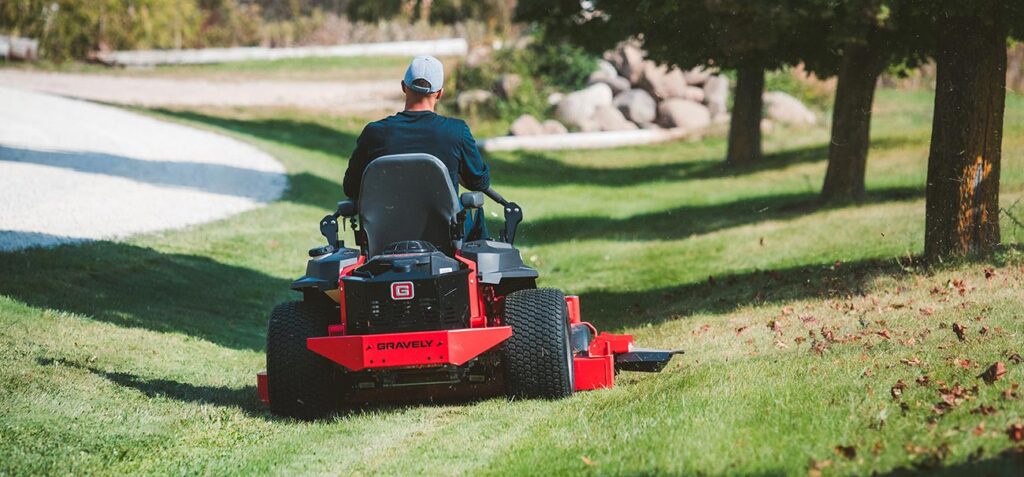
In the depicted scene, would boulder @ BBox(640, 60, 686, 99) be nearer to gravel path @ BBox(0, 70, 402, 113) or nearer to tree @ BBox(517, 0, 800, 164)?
gravel path @ BBox(0, 70, 402, 113)

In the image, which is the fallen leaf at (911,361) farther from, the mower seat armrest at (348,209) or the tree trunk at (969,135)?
the tree trunk at (969,135)

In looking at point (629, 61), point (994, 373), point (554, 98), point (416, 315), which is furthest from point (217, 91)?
point (994, 373)

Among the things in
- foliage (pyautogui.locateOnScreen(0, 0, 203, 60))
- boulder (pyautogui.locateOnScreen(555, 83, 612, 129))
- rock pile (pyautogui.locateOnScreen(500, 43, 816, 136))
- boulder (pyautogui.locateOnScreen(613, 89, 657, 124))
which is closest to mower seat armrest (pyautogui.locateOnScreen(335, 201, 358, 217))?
rock pile (pyautogui.locateOnScreen(500, 43, 816, 136))

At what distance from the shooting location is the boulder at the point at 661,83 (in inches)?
1374

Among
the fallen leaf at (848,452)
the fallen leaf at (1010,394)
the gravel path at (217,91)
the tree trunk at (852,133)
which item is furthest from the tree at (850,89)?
the gravel path at (217,91)

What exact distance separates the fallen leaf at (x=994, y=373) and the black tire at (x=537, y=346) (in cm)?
223

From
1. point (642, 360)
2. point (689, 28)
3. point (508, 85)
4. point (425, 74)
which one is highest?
point (689, 28)

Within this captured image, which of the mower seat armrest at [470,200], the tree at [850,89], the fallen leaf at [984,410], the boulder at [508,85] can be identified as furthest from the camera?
the boulder at [508,85]

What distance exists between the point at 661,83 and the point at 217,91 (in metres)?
14.0

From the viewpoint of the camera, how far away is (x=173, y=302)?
41.7 feet

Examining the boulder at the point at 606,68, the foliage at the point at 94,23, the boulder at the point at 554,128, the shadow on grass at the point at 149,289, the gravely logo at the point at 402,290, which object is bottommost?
the shadow on grass at the point at 149,289

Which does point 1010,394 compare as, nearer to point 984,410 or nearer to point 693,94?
point 984,410

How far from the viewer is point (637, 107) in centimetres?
3438

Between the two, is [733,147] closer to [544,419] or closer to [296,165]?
[296,165]
